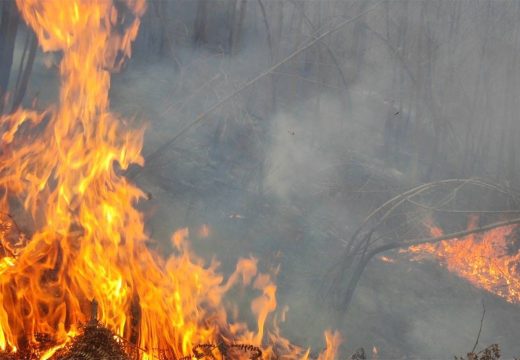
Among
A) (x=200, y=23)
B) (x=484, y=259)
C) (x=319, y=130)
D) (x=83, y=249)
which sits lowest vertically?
(x=484, y=259)

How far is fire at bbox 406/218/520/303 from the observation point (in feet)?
25.7

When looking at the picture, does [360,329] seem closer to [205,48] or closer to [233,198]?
[233,198]

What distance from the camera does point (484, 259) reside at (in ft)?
28.1

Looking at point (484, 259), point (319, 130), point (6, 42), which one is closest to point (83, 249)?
point (6, 42)

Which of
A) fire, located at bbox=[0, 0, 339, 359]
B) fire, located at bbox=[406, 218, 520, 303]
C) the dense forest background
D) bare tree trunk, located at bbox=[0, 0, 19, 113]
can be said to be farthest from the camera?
fire, located at bbox=[406, 218, 520, 303]

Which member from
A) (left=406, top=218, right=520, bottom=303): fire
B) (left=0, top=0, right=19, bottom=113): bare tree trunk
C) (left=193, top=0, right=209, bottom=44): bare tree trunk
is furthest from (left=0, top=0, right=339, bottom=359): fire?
(left=193, top=0, right=209, bottom=44): bare tree trunk

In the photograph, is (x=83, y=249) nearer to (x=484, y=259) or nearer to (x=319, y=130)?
(x=484, y=259)

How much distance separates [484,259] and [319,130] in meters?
4.30

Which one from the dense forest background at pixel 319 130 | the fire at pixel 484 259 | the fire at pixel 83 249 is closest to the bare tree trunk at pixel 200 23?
the dense forest background at pixel 319 130

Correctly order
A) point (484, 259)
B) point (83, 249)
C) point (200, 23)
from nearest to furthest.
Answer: point (83, 249) < point (484, 259) < point (200, 23)

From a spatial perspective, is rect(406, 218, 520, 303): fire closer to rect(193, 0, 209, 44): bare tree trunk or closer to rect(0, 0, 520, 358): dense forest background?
rect(0, 0, 520, 358): dense forest background

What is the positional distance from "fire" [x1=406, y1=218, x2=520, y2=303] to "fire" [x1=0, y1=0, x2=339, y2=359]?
441 centimetres

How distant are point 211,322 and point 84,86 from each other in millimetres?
2645

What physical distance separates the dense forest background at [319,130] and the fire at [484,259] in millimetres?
409
